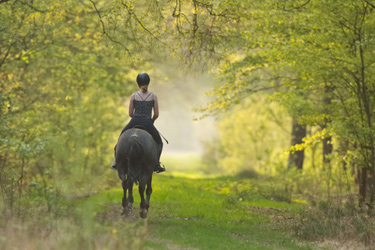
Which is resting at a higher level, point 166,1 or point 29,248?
point 166,1

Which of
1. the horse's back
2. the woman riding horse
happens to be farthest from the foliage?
the horse's back

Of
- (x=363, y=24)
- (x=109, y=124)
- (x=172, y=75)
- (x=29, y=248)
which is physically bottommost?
(x=29, y=248)

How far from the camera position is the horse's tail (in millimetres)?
11422

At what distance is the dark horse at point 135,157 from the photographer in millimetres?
11484

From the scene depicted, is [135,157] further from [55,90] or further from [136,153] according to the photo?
[55,90]

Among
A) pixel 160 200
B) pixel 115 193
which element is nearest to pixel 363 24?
pixel 160 200

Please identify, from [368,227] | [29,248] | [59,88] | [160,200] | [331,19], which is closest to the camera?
[29,248]

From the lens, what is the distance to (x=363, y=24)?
47.7ft

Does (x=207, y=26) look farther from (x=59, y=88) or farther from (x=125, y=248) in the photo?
(x=59, y=88)

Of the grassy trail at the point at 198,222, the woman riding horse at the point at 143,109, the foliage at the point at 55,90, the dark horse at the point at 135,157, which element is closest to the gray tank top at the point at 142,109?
the woman riding horse at the point at 143,109

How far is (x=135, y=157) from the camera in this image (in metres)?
11.6

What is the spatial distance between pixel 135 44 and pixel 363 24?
693 centimetres

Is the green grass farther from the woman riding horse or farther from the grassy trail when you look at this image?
the woman riding horse

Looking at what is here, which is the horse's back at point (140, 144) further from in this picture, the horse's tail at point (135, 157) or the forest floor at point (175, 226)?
the forest floor at point (175, 226)
